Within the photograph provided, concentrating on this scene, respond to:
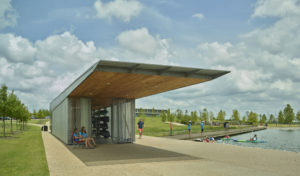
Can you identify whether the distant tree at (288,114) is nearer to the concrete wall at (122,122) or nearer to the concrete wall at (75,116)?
the concrete wall at (122,122)

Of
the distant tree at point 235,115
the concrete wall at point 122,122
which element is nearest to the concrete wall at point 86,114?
the concrete wall at point 122,122

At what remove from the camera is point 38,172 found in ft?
24.9

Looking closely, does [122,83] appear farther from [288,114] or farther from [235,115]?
[288,114]

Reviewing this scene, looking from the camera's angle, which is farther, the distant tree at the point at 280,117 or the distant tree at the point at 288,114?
the distant tree at the point at 280,117

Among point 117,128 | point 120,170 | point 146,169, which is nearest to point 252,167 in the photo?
point 146,169

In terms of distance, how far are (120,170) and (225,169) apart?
2960 millimetres

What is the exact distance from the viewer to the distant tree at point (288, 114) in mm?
84312

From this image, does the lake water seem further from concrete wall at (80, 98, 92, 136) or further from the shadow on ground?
the shadow on ground

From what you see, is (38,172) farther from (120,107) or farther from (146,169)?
(120,107)

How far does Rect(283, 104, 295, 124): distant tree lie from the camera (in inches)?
3319

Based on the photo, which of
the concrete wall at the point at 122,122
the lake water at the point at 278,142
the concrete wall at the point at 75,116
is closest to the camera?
the concrete wall at the point at 75,116

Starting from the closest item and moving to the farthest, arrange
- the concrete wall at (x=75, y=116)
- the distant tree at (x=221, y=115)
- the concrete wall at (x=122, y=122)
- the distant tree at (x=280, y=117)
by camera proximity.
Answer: the concrete wall at (x=75, y=116), the concrete wall at (x=122, y=122), the distant tree at (x=221, y=115), the distant tree at (x=280, y=117)

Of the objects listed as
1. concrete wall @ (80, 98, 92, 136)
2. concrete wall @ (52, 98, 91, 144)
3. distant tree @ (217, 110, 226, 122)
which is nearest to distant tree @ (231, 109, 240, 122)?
distant tree @ (217, 110, 226, 122)

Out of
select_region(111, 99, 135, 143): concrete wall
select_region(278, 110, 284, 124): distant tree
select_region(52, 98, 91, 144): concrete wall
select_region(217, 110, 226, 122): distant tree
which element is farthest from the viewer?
select_region(278, 110, 284, 124): distant tree
